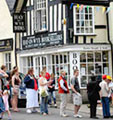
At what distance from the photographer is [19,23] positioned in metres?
29.3

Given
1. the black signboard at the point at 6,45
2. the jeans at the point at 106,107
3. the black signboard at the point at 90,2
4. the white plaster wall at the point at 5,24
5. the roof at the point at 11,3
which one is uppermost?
the roof at the point at 11,3

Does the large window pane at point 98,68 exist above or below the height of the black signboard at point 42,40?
below

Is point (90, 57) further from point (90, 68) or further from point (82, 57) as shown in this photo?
point (90, 68)

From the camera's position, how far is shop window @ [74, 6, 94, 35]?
83.9 feet

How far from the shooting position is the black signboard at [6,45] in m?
31.1

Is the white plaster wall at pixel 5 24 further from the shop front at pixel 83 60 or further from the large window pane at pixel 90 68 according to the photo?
the large window pane at pixel 90 68

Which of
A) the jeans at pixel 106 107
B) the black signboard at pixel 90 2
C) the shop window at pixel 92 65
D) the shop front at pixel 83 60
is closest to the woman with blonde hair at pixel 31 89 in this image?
the jeans at pixel 106 107

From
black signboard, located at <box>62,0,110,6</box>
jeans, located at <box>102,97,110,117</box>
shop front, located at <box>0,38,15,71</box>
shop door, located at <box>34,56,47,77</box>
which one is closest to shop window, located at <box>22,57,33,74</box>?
shop door, located at <box>34,56,47,77</box>

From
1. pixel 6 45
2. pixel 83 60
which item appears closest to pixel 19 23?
pixel 6 45

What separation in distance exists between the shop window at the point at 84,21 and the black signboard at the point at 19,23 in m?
4.74

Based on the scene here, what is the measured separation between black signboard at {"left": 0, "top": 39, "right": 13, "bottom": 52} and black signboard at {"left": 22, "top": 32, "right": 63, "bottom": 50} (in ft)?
5.80

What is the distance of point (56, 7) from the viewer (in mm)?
26516

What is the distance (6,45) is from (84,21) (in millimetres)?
7580

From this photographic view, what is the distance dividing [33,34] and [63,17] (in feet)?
11.1
